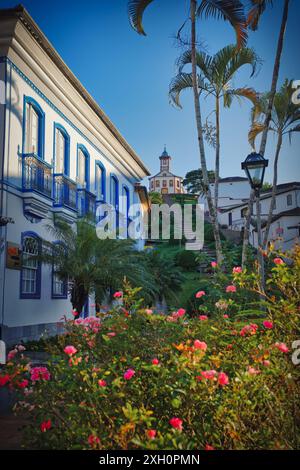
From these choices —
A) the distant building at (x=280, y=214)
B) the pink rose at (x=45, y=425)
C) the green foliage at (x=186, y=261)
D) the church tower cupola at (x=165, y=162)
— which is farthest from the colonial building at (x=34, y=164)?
the church tower cupola at (x=165, y=162)

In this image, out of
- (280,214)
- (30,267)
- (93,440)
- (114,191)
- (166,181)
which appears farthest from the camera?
(166,181)

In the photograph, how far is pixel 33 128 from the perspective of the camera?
35.2 ft

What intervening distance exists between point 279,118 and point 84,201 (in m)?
6.87

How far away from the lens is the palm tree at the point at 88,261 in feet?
32.9

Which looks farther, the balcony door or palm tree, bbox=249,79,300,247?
palm tree, bbox=249,79,300,247

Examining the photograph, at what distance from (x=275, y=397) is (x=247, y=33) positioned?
9893 millimetres

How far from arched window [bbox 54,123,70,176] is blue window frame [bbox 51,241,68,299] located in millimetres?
2443

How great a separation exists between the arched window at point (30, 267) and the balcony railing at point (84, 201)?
2661mm

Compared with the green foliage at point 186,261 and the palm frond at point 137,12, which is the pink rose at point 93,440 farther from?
the green foliage at point 186,261

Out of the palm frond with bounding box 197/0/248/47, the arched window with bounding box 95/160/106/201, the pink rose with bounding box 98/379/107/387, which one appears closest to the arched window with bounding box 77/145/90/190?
the arched window with bounding box 95/160/106/201

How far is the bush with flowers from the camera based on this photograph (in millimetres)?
2555

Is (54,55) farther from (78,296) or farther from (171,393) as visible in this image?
(171,393)

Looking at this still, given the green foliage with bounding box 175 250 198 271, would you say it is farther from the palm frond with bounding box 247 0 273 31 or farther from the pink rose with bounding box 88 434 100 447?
the pink rose with bounding box 88 434 100 447

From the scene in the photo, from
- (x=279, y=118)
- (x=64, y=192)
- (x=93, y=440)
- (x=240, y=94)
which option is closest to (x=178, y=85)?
(x=240, y=94)
